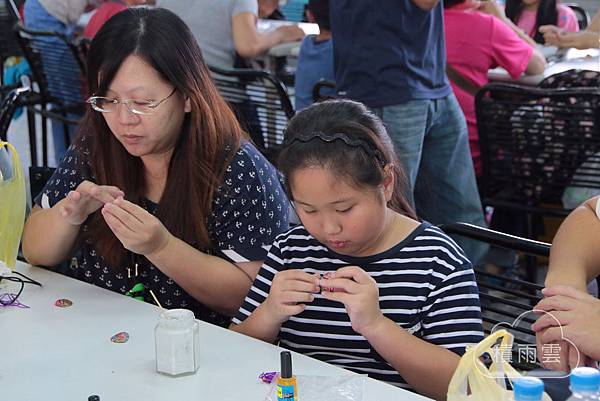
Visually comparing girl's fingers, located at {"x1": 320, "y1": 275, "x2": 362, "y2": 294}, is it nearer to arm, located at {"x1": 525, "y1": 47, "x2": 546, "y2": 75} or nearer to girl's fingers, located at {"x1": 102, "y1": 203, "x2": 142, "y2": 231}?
girl's fingers, located at {"x1": 102, "y1": 203, "x2": 142, "y2": 231}

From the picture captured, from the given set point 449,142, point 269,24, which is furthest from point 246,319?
point 269,24

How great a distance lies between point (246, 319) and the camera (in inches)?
71.6

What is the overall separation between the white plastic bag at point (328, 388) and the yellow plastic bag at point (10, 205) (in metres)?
0.86

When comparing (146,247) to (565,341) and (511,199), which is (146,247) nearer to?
(565,341)

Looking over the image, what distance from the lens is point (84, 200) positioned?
6.70ft

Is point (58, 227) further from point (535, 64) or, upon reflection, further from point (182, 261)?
point (535, 64)

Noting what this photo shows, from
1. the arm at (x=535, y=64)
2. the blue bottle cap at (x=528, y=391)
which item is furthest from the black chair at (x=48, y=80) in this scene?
the blue bottle cap at (x=528, y=391)

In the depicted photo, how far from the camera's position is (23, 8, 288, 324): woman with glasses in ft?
6.72

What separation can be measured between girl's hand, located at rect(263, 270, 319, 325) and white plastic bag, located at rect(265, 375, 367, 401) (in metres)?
0.19

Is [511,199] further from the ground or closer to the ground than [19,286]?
closer to the ground

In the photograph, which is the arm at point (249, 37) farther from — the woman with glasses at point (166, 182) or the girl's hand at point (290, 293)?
Answer: the girl's hand at point (290, 293)

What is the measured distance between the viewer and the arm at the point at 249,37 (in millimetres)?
4312

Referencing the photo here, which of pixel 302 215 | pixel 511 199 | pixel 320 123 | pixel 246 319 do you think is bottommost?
pixel 511 199

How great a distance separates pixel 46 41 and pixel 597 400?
398 cm
